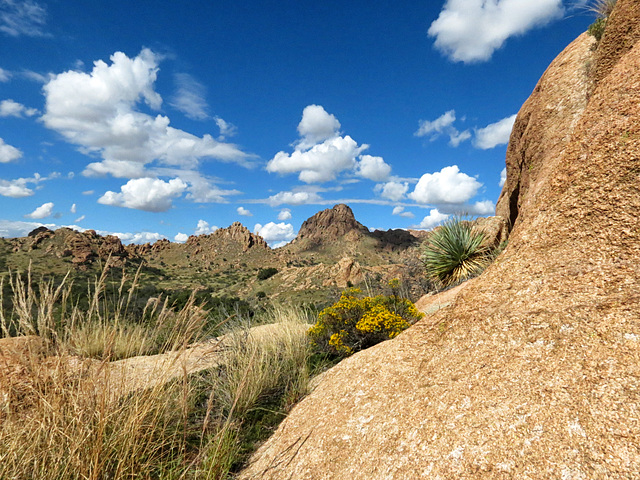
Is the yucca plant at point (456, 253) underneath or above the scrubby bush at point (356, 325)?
above

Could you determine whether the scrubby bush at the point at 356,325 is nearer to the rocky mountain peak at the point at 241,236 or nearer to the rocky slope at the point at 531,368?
the rocky slope at the point at 531,368

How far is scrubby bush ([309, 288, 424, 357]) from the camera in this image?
638 cm

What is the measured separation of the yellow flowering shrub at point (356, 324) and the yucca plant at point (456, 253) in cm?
518

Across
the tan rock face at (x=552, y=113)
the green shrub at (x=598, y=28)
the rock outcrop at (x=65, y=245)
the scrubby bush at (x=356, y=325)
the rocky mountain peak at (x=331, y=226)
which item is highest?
the rocky mountain peak at (x=331, y=226)

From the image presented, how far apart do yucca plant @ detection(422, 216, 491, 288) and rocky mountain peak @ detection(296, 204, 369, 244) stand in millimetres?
88160

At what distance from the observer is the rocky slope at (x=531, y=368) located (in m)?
1.93

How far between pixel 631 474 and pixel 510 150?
12.9m

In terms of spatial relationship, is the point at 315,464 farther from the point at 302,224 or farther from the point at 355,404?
the point at 302,224

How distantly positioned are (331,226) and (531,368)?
358 feet

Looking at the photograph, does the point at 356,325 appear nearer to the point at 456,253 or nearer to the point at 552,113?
the point at 456,253

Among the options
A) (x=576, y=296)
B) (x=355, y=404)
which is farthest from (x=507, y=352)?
(x=355, y=404)

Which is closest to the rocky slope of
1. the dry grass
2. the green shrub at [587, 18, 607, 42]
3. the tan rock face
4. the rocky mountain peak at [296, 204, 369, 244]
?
the dry grass

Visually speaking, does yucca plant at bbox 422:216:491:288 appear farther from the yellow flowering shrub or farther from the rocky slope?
the rocky slope

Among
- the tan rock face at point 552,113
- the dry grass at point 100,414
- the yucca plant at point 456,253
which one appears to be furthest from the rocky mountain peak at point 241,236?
the dry grass at point 100,414
